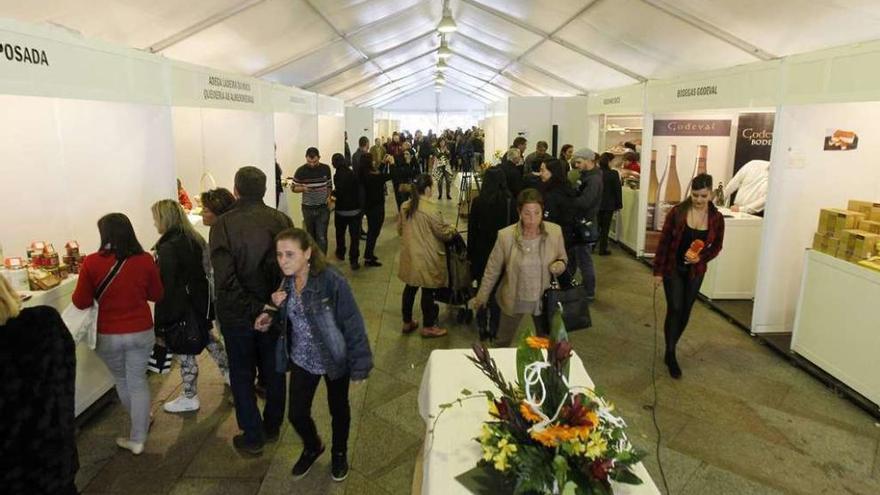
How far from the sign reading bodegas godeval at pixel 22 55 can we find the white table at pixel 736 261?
17.7 ft

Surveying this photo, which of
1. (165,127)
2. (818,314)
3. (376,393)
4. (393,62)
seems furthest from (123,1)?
(393,62)

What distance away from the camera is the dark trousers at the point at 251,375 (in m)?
2.84

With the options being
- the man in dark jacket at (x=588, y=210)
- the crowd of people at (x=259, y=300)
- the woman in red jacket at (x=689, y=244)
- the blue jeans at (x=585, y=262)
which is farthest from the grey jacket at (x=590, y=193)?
the woman in red jacket at (x=689, y=244)

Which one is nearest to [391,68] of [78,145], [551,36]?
[551,36]

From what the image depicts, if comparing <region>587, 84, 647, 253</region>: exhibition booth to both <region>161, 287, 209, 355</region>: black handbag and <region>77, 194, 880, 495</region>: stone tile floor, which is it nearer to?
<region>77, 194, 880, 495</region>: stone tile floor

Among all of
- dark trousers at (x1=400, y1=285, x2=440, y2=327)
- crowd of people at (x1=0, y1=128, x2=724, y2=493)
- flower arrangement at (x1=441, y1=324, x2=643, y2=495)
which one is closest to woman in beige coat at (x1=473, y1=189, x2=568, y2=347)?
crowd of people at (x1=0, y1=128, x2=724, y2=493)

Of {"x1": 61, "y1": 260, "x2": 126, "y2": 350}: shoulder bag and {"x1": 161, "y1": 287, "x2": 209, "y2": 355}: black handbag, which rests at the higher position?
{"x1": 61, "y1": 260, "x2": 126, "y2": 350}: shoulder bag

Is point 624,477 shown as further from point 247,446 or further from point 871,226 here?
point 871,226

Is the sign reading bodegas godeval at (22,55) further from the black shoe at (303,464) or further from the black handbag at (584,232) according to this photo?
the black handbag at (584,232)

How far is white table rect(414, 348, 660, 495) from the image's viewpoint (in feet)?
5.29

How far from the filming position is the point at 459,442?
5.94 ft

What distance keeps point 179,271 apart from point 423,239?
71.8 inches

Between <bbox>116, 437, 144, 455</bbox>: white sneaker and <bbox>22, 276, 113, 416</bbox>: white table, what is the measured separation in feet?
1.15

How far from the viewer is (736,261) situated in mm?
5555
